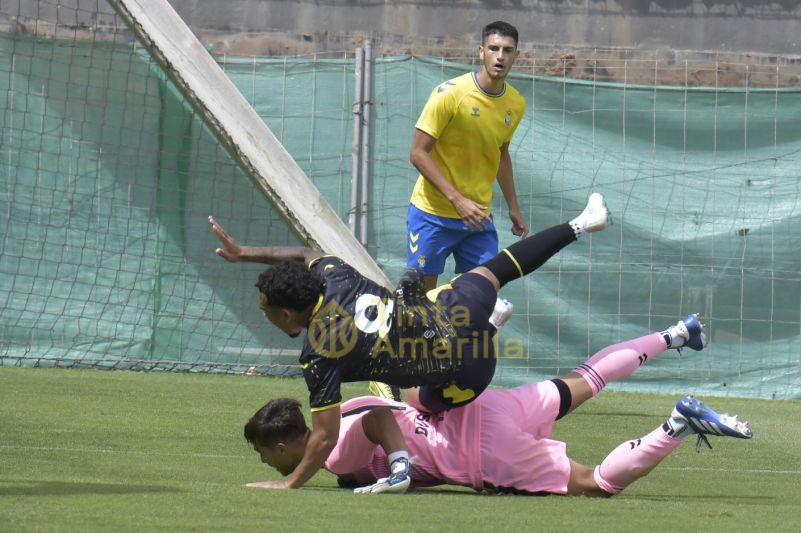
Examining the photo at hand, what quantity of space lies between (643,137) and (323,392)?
6847 millimetres

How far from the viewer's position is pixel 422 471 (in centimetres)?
564

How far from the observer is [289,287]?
5453 millimetres

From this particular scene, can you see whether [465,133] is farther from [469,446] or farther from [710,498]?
[710,498]

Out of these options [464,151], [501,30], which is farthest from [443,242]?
[501,30]

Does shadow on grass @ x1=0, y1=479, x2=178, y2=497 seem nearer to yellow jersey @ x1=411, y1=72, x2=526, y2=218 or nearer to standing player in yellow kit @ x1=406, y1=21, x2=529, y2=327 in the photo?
standing player in yellow kit @ x1=406, y1=21, x2=529, y2=327

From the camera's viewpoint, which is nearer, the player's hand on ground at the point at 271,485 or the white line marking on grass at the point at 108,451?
the player's hand on ground at the point at 271,485

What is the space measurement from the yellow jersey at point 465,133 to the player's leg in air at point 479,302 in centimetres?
191

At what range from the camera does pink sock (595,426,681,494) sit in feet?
18.0

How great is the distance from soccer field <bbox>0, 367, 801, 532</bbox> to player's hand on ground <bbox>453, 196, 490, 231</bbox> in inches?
50.3

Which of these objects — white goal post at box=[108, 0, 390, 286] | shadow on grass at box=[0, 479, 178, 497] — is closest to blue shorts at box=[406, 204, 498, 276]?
white goal post at box=[108, 0, 390, 286]

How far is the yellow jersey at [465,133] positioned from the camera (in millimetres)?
8195

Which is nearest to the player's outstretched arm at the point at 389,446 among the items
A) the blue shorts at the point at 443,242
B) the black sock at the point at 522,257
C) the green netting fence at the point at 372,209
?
the black sock at the point at 522,257

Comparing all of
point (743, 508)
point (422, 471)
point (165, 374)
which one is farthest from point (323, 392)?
point (165, 374)

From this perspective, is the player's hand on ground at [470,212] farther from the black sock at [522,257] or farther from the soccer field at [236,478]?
the black sock at [522,257]
